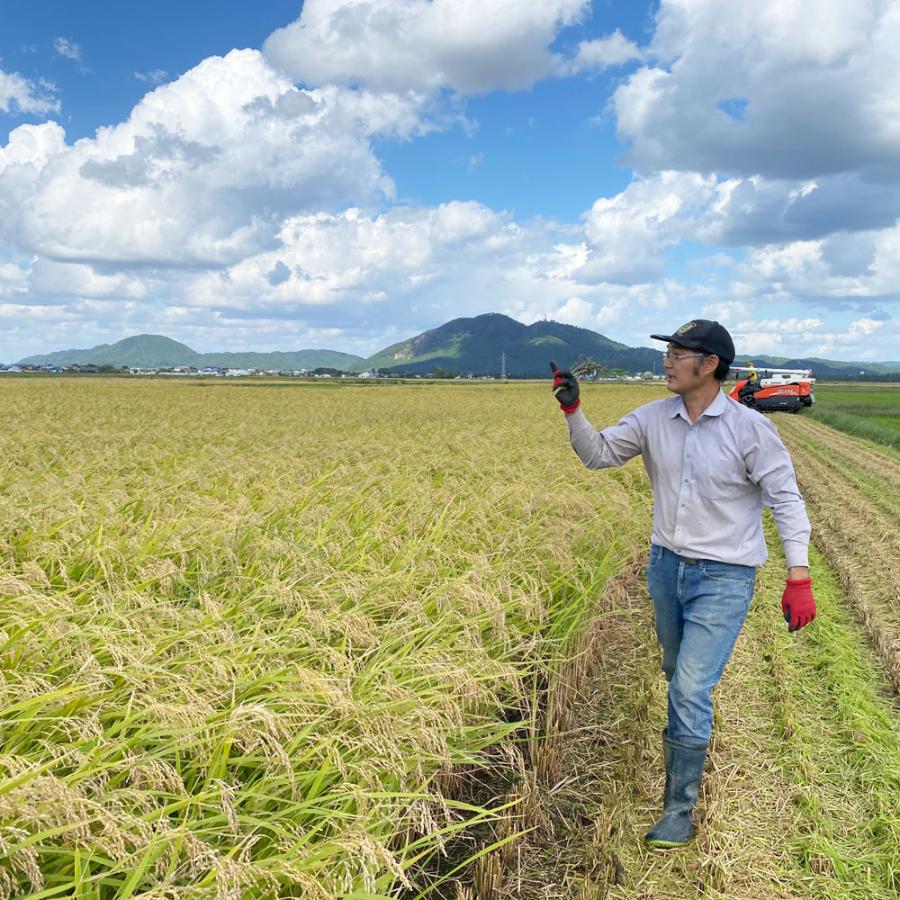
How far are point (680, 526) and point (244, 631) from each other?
2668 millimetres

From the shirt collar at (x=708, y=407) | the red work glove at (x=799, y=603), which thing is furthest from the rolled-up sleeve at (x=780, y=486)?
the shirt collar at (x=708, y=407)

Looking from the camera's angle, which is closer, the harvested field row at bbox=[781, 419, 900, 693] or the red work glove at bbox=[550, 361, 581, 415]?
the red work glove at bbox=[550, 361, 581, 415]

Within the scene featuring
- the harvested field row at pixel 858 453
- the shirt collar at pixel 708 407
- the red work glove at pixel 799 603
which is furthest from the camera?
the harvested field row at pixel 858 453

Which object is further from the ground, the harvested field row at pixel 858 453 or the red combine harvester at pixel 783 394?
the red combine harvester at pixel 783 394

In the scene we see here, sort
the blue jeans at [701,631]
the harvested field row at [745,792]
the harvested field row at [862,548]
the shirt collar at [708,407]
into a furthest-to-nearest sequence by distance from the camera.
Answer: the harvested field row at [862,548] < the shirt collar at [708,407] < the blue jeans at [701,631] < the harvested field row at [745,792]

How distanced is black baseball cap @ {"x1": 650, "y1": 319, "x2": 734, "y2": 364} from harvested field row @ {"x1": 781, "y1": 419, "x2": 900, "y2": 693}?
3622 millimetres

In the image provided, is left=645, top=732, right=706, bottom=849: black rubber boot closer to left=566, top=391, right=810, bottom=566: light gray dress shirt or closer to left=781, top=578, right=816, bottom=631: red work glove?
left=781, top=578, right=816, bottom=631: red work glove

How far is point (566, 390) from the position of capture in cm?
428

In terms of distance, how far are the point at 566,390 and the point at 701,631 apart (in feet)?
5.38

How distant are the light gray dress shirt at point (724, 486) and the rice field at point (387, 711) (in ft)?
4.29

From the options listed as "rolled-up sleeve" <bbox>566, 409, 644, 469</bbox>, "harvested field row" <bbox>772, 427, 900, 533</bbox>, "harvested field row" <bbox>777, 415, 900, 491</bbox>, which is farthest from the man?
"harvested field row" <bbox>777, 415, 900, 491</bbox>

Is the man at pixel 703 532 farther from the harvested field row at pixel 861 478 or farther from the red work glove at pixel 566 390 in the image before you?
the harvested field row at pixel 861 478

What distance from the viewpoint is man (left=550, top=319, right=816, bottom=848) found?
12.1 feet

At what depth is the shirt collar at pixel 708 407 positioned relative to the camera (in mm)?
3918
